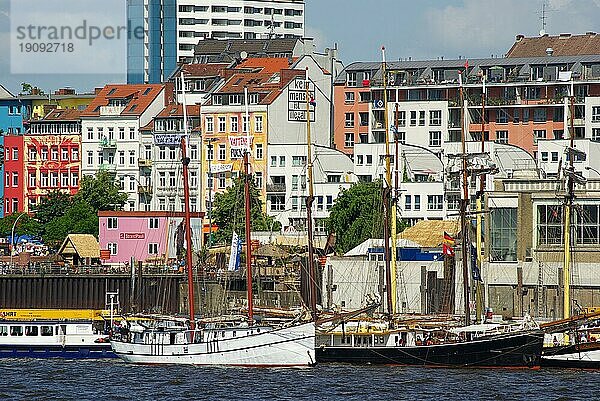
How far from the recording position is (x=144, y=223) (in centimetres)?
13938

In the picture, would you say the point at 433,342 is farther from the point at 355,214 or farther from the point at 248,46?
the point at 248,46

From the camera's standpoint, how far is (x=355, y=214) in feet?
456

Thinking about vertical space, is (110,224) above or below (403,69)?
below

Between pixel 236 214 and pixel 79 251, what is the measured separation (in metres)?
17.4

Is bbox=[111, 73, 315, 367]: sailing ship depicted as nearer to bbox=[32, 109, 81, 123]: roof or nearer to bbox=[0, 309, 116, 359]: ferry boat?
bbox=[0, 309, 116, 359]: ferry boat

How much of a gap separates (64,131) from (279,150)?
88.8ft

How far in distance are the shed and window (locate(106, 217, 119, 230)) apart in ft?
→ 9.35

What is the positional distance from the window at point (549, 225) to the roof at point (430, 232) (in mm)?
14798

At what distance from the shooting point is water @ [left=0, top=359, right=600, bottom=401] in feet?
262

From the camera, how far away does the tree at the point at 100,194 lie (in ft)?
536

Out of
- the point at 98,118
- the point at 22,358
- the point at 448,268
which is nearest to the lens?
the point at 22,358

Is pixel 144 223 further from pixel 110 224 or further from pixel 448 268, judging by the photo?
pixel 448 268

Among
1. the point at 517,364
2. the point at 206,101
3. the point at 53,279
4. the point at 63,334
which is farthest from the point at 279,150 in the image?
the point at 517,364

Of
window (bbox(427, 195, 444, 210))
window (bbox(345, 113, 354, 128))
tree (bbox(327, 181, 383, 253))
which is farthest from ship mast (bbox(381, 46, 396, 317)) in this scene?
window (bbox(345, 113, 354, 128))
